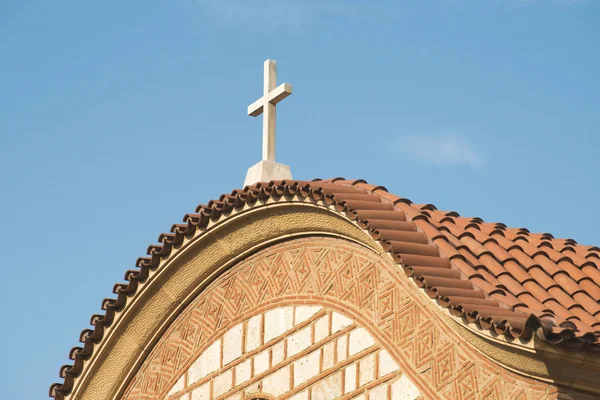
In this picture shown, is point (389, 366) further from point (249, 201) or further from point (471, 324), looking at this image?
point (249, 201)

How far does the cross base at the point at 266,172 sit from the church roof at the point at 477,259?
2.30ft

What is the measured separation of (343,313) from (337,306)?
0.10m

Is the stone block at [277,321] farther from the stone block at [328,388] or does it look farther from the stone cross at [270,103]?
the stone cross at [270,103]

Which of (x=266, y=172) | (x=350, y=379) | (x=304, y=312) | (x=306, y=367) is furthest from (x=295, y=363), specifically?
(x=266, y=172)

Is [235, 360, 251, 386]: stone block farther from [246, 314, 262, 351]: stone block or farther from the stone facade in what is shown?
[246, 314, 262, 351]: stone block

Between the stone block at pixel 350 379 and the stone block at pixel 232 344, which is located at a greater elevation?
the stone block at pixel 232 344

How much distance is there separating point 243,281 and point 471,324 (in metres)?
3.11

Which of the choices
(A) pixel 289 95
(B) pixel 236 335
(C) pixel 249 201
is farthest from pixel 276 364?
(A) pixel 289 95

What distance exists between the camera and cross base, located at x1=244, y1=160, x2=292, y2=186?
10.2m

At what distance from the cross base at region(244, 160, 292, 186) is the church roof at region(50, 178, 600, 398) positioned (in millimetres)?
702

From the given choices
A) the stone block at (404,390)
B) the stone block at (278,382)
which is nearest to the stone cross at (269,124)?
the stone block at (278,382)

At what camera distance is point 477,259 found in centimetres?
804

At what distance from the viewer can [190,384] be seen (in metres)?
9.85

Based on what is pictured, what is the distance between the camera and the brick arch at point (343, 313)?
716cm
